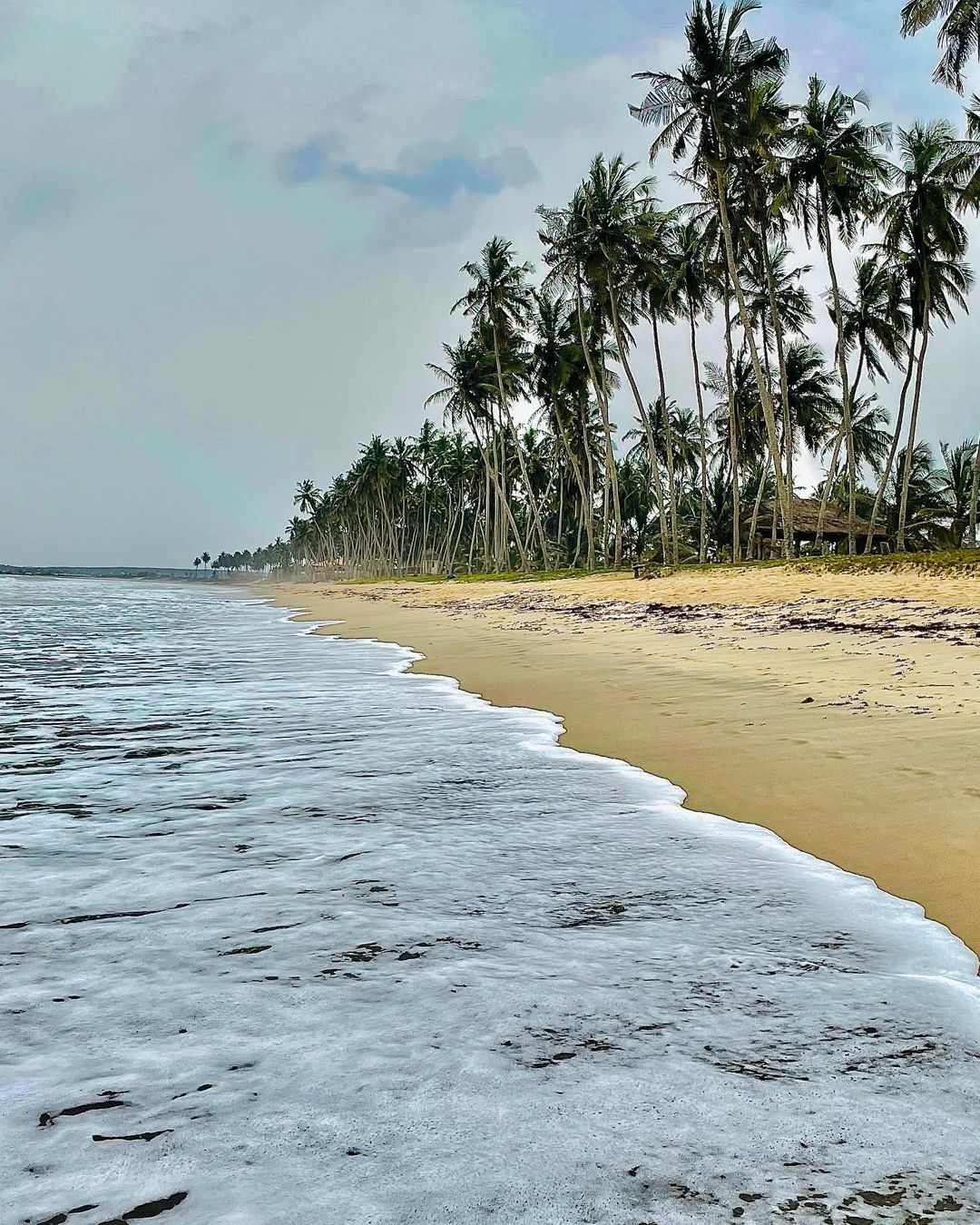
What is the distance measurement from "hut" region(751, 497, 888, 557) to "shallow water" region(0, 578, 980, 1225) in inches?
1264

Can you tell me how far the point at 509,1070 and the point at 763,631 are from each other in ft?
33.0

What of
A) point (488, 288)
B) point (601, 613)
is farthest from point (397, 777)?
point (488, 288)

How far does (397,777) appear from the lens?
14.6ft

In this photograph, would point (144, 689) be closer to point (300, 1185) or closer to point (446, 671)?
point (446, 671)

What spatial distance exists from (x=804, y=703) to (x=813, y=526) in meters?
32.8

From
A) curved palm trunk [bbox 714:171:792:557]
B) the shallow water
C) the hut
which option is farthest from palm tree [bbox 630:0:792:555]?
the shallow water

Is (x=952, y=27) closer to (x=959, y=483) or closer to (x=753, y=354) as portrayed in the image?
(x=753, y=354)

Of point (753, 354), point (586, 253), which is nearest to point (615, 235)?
point (586, 253)

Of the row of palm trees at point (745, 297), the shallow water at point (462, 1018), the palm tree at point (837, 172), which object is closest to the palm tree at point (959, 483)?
the row of palm trees at point (745, 297)

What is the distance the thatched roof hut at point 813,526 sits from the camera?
119 ft

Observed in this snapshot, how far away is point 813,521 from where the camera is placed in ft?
122

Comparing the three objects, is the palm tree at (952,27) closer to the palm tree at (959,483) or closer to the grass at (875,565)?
the grass at (875,565)

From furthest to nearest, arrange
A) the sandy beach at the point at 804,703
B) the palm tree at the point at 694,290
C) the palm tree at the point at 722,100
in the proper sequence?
the palm tree at the point at 694,290 → the palm tree at the point at 722,100 → the sandy beach at the point at 804,703

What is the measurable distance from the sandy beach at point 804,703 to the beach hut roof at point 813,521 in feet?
69.6
